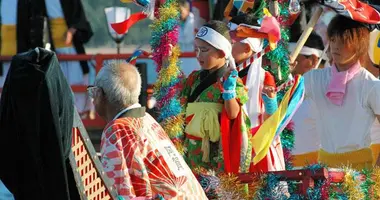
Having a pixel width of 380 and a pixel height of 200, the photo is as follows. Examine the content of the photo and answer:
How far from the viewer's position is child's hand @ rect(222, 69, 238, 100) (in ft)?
21.1

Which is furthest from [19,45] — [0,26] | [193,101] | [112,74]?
[112,74]

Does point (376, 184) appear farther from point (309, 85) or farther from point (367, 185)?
point (309, 85)

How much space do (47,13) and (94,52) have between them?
34.0 inches

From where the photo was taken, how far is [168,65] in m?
6.75

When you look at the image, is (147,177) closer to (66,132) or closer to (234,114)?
(66,132)

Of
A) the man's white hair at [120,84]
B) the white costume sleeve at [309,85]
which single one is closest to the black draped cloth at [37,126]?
the man's white hair at [120,84]

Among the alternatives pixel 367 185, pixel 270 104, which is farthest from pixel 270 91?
pixel 367 185

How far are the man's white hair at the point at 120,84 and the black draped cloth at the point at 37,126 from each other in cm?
91

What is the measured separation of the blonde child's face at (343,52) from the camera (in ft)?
22.9

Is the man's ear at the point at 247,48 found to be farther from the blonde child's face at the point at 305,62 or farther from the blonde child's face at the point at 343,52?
the blonde child's face at the point at 305,62

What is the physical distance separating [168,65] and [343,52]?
115 cm

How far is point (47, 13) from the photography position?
11.5 m

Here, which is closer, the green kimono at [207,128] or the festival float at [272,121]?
the festival float at [272,121]

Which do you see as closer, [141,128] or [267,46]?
[141,128]
